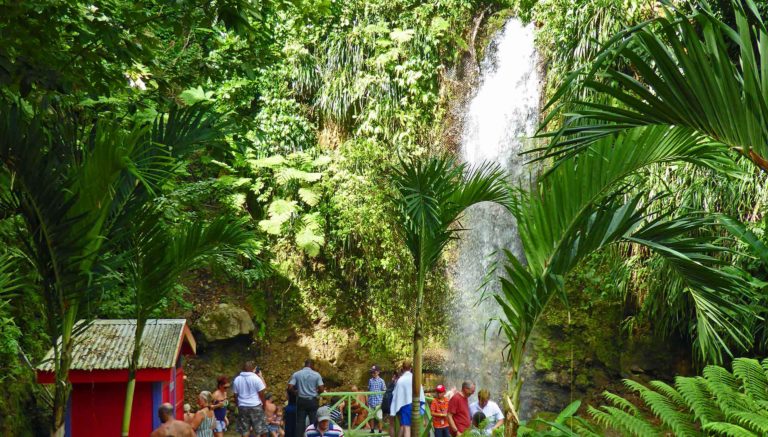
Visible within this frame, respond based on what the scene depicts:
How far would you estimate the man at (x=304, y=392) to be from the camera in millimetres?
10672

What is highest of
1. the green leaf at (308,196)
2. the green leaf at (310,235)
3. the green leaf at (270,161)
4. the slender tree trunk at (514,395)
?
the green leaf at (270,161)

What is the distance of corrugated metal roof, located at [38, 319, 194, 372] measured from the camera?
858 cm

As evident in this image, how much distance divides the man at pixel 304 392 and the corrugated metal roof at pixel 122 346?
2.06 meters

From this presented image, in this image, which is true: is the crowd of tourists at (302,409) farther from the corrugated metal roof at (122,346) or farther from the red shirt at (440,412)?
the corrugated metal roof at (122,346)

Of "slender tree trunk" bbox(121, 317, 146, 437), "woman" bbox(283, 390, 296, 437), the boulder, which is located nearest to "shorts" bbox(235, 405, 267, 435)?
"woman" bbox(283, 390, 296, 437)

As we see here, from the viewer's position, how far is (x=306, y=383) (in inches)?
421

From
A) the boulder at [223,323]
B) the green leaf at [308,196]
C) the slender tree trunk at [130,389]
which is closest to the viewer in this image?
the slender tree trunk at [130,389]

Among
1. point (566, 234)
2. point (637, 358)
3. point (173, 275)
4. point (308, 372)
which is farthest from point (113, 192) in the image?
point (637, 358)

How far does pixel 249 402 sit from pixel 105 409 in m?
2.16

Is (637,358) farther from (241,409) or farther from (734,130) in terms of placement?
(734,130)

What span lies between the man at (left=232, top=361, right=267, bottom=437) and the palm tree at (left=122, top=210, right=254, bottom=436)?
502cm

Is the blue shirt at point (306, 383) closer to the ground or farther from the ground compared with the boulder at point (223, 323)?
closer to the ground

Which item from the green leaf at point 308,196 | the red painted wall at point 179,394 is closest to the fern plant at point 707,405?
the red painted wall at point 179,394

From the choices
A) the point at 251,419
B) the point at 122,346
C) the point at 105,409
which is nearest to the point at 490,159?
the point at 251,419
